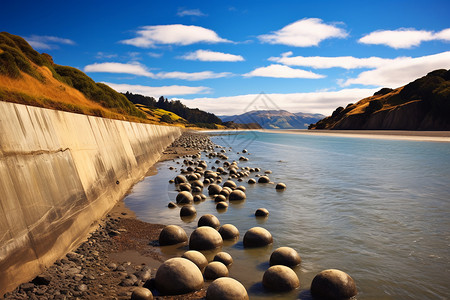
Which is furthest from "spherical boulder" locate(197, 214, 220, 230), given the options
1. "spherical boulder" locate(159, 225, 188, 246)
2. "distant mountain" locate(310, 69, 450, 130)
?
"distant mountain" locate(310, 69, 450, 130)

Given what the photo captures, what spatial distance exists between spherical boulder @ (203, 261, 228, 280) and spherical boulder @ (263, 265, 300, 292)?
88 cm

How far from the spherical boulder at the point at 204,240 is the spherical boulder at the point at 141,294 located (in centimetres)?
261

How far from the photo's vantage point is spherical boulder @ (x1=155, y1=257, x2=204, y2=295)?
242 inches

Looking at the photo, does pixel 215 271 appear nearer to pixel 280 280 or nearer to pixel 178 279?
pixel 178 279

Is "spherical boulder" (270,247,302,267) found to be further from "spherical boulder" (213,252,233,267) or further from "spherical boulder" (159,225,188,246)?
"spherical boulder" (159,225,188,246)

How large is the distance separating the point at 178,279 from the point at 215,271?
0.91 m

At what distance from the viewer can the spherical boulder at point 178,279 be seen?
6.15 m

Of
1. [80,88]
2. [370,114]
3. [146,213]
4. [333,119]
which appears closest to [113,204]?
[146,213]

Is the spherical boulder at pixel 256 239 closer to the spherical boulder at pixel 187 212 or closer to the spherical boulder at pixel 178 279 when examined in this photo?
the spherical boulder at pixel 178 279

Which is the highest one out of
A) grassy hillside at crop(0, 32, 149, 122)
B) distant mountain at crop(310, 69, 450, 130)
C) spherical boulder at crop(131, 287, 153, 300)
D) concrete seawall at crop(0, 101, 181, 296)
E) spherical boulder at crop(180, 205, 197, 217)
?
grassy hillside at crop(0, 32, 149, 122)

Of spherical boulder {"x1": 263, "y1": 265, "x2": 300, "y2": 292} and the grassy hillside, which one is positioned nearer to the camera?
spherical boulder {"x1": 263, "y1": 265, "x2": 300, "y2": 292}

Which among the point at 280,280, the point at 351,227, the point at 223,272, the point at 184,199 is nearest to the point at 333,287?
the point at 280,280

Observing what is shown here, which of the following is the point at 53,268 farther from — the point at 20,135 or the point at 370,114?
the point at 370,114

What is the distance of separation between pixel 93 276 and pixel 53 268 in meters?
0.78
